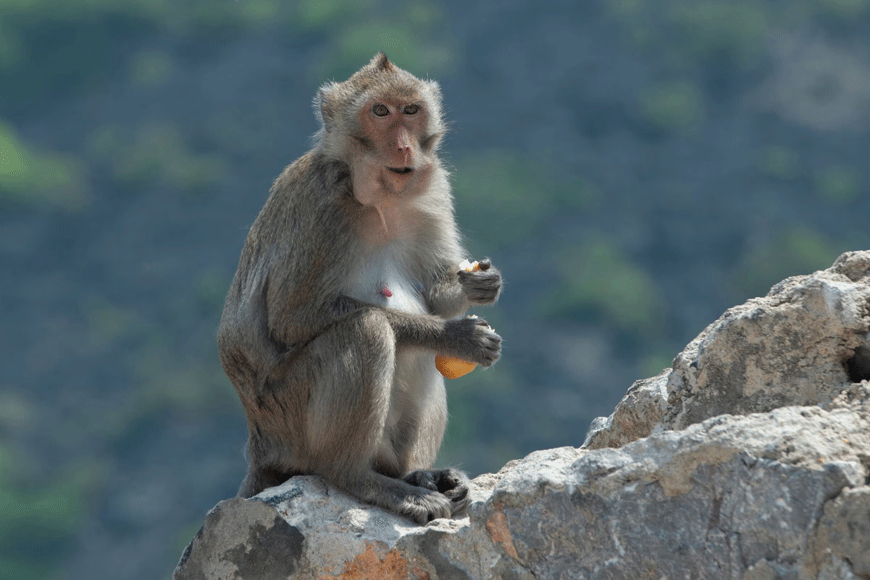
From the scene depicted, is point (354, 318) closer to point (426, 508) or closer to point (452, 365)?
point (452, 365)

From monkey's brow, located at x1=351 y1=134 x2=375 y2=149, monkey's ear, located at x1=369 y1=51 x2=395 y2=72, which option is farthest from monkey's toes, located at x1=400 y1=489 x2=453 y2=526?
monkey's ear, located at x1=369 y1=51 x2=395 y2=72

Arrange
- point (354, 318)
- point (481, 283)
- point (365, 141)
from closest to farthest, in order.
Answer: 1. point (354, 318)
2. point (365, 141)
3. point (481, 283)

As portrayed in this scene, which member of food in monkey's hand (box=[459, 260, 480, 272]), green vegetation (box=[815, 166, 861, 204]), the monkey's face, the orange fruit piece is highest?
green vegetation (box=[815, 166, 861, 204])

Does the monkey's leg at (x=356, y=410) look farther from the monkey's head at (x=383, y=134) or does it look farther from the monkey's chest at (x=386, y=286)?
the monkey's head at (x=383, y=134)

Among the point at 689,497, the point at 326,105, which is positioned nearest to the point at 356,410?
the point at 326,105

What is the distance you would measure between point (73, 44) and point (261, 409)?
2502 centimetres

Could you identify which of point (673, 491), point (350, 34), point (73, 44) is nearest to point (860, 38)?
point (350, 34)

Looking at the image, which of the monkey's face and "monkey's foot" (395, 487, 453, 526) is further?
the monkey's face

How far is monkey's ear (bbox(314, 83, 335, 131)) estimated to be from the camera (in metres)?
5.31

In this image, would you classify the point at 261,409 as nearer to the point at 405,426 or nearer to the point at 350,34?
the point at 405,426

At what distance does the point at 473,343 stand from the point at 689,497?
6.74 ft

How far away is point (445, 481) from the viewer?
4.76m

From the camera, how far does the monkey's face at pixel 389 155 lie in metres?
5.00

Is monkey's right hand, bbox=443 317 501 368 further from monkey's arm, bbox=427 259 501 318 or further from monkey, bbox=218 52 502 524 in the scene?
Result: monkey's arm, bbox=427 259 501 318
